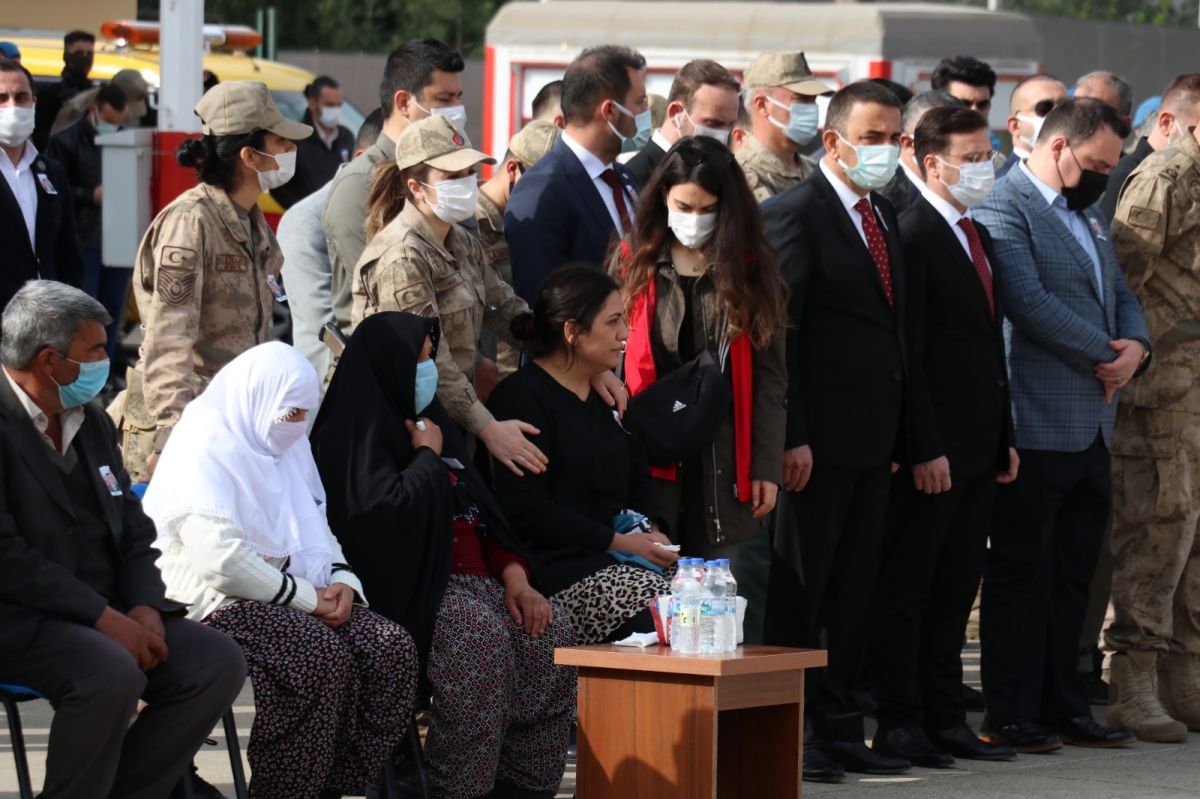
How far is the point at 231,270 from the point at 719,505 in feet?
5.62

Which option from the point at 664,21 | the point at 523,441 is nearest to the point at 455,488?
the point at 523,441

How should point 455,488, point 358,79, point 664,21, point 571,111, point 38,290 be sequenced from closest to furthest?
point 38,290, point 455,488, point 571,111, point 664,21, point 358,79

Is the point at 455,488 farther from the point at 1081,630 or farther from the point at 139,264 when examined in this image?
the point at 1081,630

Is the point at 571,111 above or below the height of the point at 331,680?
above

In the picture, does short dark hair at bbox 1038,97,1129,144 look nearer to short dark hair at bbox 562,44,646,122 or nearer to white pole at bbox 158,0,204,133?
short dark hair at bbox 562,44,646,122

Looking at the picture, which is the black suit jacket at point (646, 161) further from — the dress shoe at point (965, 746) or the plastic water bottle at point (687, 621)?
the plastic water bottle at point (687, 621)

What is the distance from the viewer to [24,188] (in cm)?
777

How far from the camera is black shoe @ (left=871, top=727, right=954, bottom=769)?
6918 millimetres

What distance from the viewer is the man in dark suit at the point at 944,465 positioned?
6.98 m

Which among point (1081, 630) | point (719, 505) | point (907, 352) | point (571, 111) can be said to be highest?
point (571, 111)

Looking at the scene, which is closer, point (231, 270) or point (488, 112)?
point (231, 270)

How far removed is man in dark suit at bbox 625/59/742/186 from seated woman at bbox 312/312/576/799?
2.03 metres

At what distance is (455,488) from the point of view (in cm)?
622

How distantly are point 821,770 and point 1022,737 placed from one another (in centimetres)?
96
